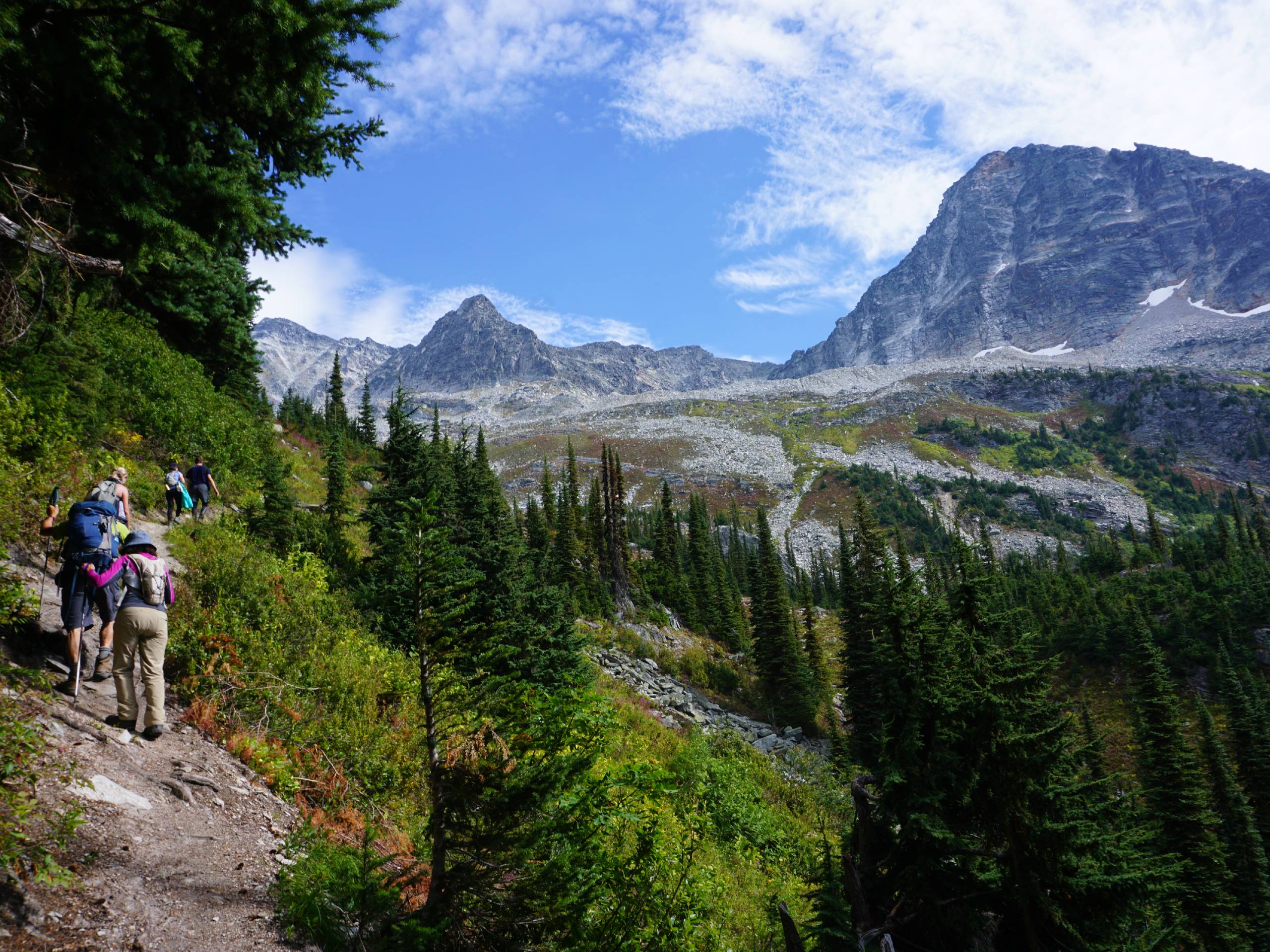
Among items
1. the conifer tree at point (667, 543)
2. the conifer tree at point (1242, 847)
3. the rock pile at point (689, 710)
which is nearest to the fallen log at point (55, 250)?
the rock pile at point (689, 710)

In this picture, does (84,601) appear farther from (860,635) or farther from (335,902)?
(860,635)

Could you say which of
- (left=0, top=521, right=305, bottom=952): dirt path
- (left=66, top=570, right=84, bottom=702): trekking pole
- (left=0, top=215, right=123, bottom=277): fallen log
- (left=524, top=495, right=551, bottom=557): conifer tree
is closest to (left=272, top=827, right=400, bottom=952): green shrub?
(left=0, top=521, right=305, bottom=952): dirt path

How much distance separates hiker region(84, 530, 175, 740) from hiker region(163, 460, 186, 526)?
648 centimetres

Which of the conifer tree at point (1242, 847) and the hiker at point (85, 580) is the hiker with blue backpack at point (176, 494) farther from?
the conifer tree at point (1242, 847)

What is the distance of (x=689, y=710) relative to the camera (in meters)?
31.4

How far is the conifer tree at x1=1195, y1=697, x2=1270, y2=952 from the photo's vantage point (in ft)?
94.5

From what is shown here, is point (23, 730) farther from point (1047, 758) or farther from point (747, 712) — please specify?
point (747, 712)

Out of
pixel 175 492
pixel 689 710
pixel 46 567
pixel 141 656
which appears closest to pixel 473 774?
pixel 141 656

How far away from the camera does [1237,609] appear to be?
205 ft

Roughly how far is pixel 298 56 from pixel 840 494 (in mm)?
Answer: 175553

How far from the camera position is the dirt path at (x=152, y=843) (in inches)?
153

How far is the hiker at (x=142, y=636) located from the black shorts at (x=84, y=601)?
53cm

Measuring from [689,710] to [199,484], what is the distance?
24579mm

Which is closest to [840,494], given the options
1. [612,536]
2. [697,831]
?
[612,536]
